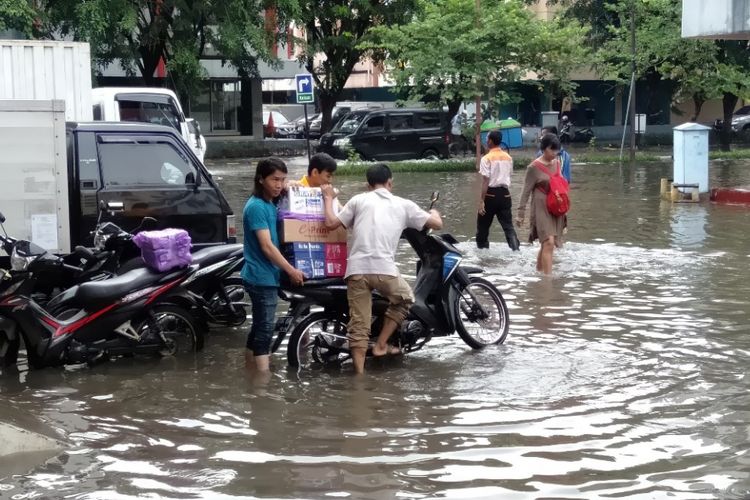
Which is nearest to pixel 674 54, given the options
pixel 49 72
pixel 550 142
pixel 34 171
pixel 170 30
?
pixel 170 30

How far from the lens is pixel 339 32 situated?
127ft

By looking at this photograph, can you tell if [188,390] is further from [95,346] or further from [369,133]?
[369,133]

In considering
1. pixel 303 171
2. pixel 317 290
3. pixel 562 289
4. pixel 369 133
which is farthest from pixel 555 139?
pixel 369 133

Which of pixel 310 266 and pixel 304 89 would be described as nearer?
pixel 310 266

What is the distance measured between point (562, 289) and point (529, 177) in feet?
4.32

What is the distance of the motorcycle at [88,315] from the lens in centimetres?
761

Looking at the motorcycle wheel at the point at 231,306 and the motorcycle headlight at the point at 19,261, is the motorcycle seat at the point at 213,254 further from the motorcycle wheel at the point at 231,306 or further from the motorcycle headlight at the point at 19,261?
the motorcycle headlight at the point at 19,261

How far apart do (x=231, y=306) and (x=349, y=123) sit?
81.3ft

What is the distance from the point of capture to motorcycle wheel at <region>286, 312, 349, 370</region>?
7.70m

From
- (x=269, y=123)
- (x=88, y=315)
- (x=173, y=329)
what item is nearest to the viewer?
(x=88, y=315)

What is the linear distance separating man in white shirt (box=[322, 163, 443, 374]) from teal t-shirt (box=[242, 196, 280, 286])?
0.42 metres

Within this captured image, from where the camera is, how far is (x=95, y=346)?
Answer: 795cm

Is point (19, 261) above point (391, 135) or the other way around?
the other way around

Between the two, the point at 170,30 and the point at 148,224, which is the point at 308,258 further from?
the point at 170,30
